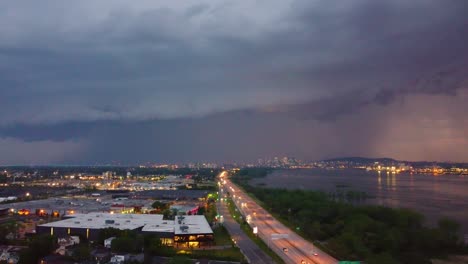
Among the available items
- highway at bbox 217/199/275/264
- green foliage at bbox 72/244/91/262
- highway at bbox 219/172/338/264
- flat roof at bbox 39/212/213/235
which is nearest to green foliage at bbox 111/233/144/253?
green foliage at bbox 72/244/91/262

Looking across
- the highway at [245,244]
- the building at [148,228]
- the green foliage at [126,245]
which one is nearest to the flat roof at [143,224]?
the building at [148,228]

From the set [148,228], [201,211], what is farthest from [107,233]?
[201,211]

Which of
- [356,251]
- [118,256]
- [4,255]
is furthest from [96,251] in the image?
[356,251]

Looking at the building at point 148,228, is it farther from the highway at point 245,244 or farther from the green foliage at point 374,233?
the green foliage at point 374,233

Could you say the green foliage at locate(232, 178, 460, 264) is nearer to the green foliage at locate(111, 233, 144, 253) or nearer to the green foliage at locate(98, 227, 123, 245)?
the green foliage at locate(111, 233, 144, 253)

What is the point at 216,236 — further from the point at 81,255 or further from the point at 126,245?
the point at 81,255

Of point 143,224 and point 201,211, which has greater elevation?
point 143,224

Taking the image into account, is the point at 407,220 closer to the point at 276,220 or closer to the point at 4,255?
the point at 276,220
